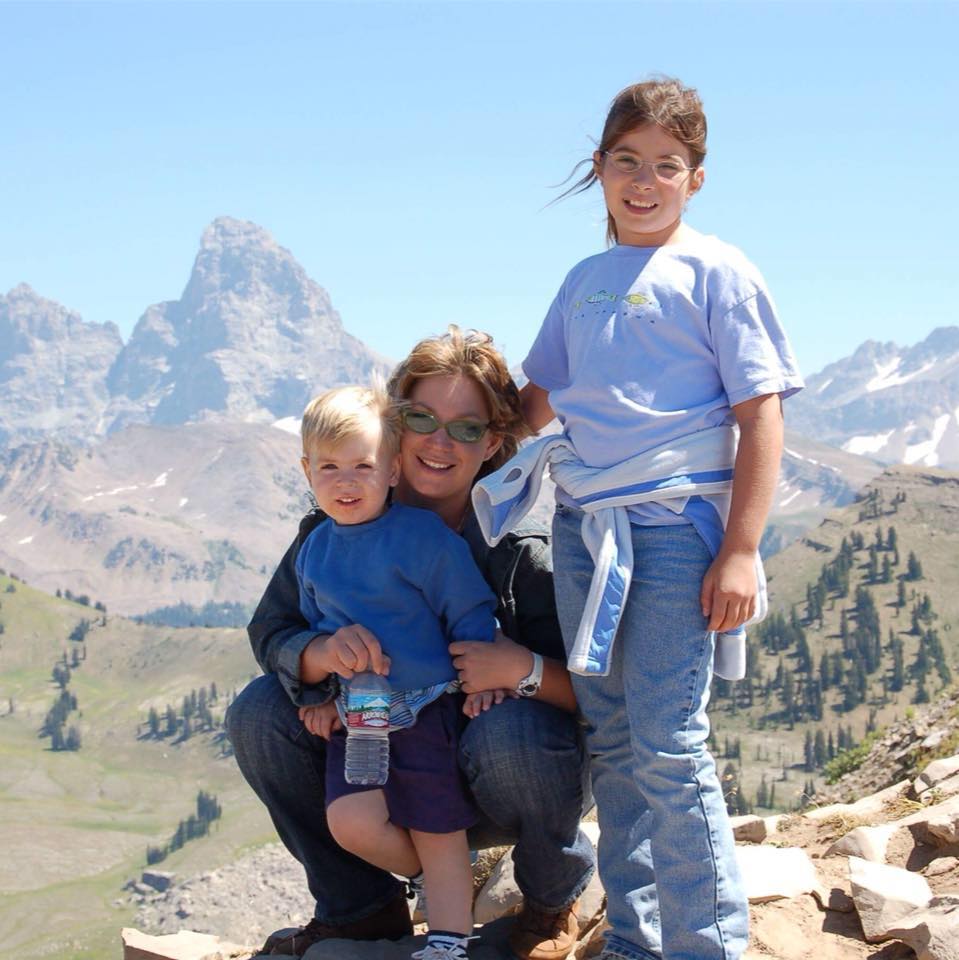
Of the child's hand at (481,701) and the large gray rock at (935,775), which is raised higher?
the child's hand at (481,701)

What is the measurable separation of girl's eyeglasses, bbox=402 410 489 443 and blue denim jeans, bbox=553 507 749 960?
4.19ft

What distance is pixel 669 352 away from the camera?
6059 millimetres

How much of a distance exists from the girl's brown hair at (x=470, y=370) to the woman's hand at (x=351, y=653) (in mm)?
1607

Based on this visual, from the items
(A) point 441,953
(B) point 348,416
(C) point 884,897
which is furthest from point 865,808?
(B) point 348,416

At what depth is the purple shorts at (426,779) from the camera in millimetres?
6281

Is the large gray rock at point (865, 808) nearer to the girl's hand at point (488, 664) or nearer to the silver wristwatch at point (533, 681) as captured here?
the silver wristwatch at point (533, 681)

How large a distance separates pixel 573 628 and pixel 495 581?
3.25 feet

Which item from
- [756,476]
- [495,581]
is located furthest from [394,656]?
[756,476]

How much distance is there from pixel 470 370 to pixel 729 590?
2.36m

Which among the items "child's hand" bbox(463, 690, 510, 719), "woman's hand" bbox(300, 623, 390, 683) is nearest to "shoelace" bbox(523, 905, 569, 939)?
"child's hand" bbox(463, 690, 510, 719)

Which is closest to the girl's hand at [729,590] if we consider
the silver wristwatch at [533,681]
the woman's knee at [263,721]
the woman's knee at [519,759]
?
the silver wristwatch at [533,681]

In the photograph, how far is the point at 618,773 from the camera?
20.4 ft

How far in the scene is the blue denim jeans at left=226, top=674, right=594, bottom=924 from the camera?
639 cm

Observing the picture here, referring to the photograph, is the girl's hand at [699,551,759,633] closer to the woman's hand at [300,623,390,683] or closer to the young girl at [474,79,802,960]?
the young girl at [474,79,802,960]
